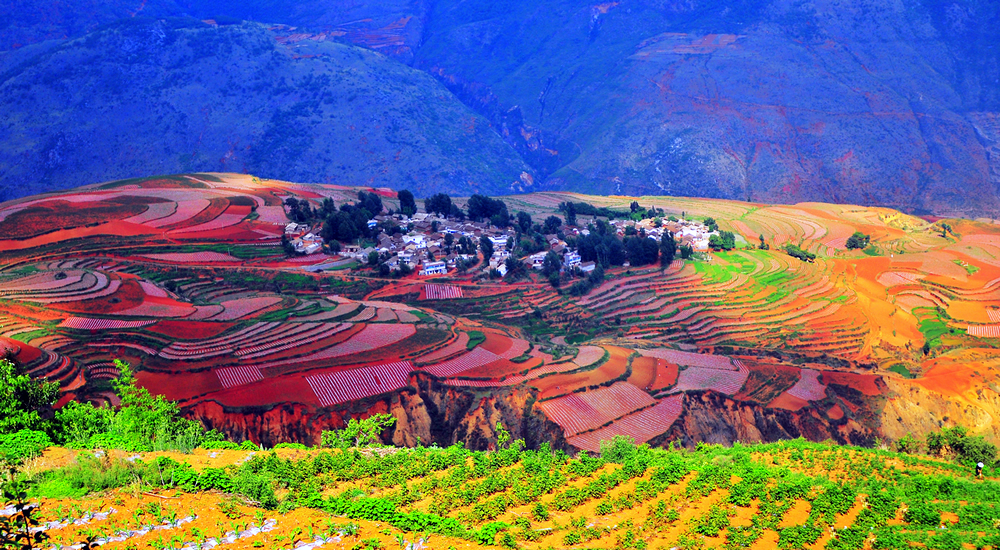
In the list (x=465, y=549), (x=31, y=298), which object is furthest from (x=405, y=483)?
(x=31, y=298)

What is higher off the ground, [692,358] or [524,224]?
[524,224]

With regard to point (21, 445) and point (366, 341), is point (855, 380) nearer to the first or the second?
point (366, 341)

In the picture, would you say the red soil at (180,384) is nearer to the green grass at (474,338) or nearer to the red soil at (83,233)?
the green grass at (474,338)

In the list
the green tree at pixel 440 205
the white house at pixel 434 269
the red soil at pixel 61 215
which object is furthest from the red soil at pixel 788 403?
the red soil at pixel 61 215

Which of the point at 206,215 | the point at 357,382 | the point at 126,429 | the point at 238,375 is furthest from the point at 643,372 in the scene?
the point at 206,215

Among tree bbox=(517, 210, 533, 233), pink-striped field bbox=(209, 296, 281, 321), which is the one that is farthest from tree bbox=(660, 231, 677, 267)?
pink-striped field bbox=(209, 296, 281, 321)
